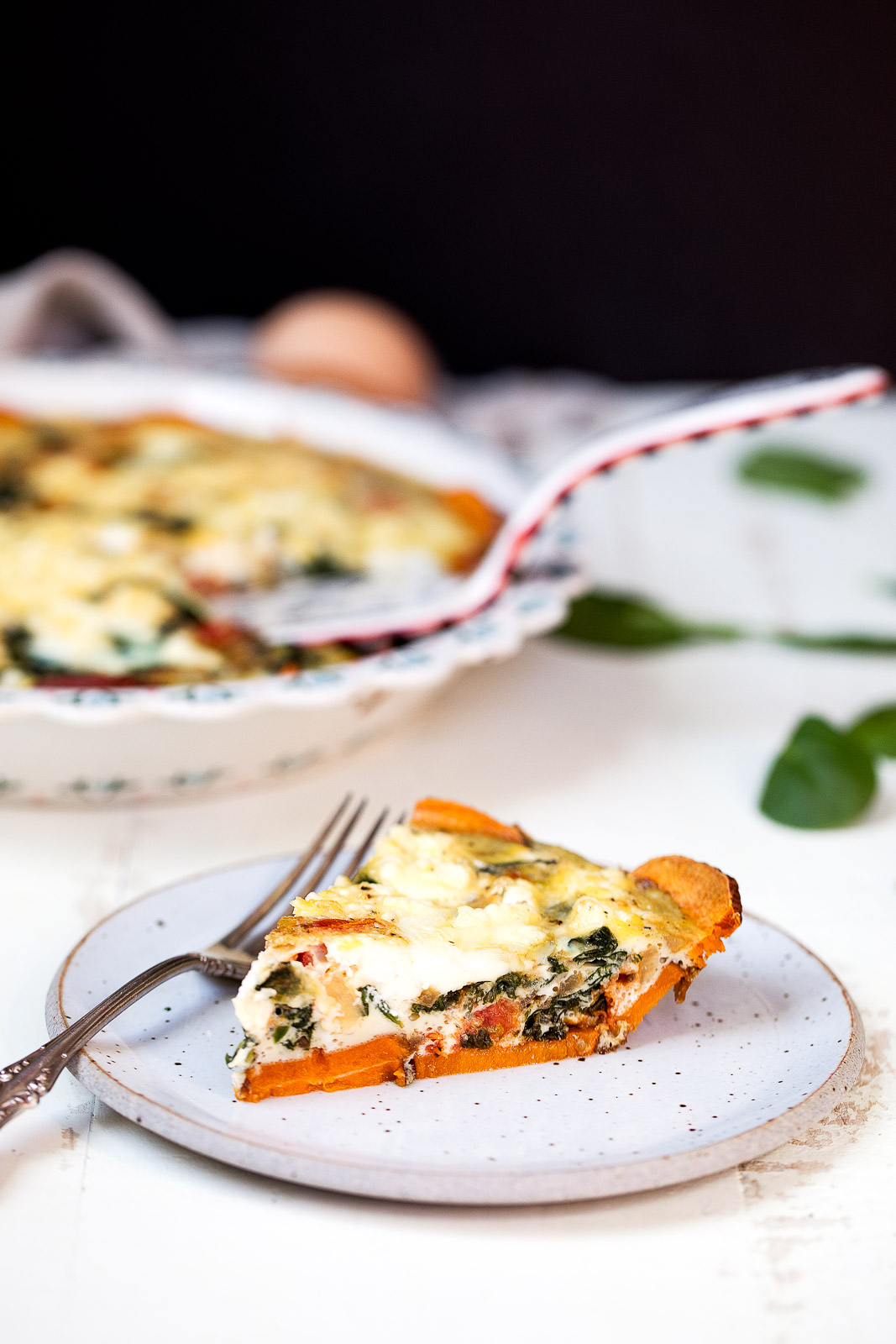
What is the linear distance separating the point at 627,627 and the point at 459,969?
0.82 metres

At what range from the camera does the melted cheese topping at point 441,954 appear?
2.53 ft

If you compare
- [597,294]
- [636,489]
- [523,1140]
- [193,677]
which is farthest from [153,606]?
[597,294]

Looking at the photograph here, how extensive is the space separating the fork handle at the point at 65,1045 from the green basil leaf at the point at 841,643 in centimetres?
89

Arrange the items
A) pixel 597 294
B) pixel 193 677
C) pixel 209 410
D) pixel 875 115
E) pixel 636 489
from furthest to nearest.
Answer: pixel 597 294 < pixel 875 115 < pixel 636 489 < pixel 209 410 < pixel 193 677

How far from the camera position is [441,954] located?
2.57 ft

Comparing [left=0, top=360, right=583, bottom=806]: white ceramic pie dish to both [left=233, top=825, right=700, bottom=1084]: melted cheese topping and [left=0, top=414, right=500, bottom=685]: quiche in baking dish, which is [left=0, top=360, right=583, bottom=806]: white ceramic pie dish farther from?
[left=233, top=825, right=700, bottom=1084]: melted cheese topping

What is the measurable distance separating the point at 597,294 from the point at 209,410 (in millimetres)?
1513

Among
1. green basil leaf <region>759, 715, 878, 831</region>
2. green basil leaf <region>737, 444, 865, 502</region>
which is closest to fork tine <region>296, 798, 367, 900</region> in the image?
green basil leaf <region>759, 715, 878, 831</region>

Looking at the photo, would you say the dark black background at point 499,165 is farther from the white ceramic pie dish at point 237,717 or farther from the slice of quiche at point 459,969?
the slice of quiche at point 459,969

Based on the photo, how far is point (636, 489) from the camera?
2.05 meters

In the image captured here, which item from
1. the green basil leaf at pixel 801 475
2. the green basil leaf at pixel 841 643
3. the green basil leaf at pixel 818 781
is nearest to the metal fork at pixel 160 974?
the green basil leaf at pixel 818 781

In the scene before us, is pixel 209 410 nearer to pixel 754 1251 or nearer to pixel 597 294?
pixel 754 1251

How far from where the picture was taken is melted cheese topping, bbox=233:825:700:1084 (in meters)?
0.77

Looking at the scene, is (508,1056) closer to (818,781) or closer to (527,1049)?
(527,1049)
